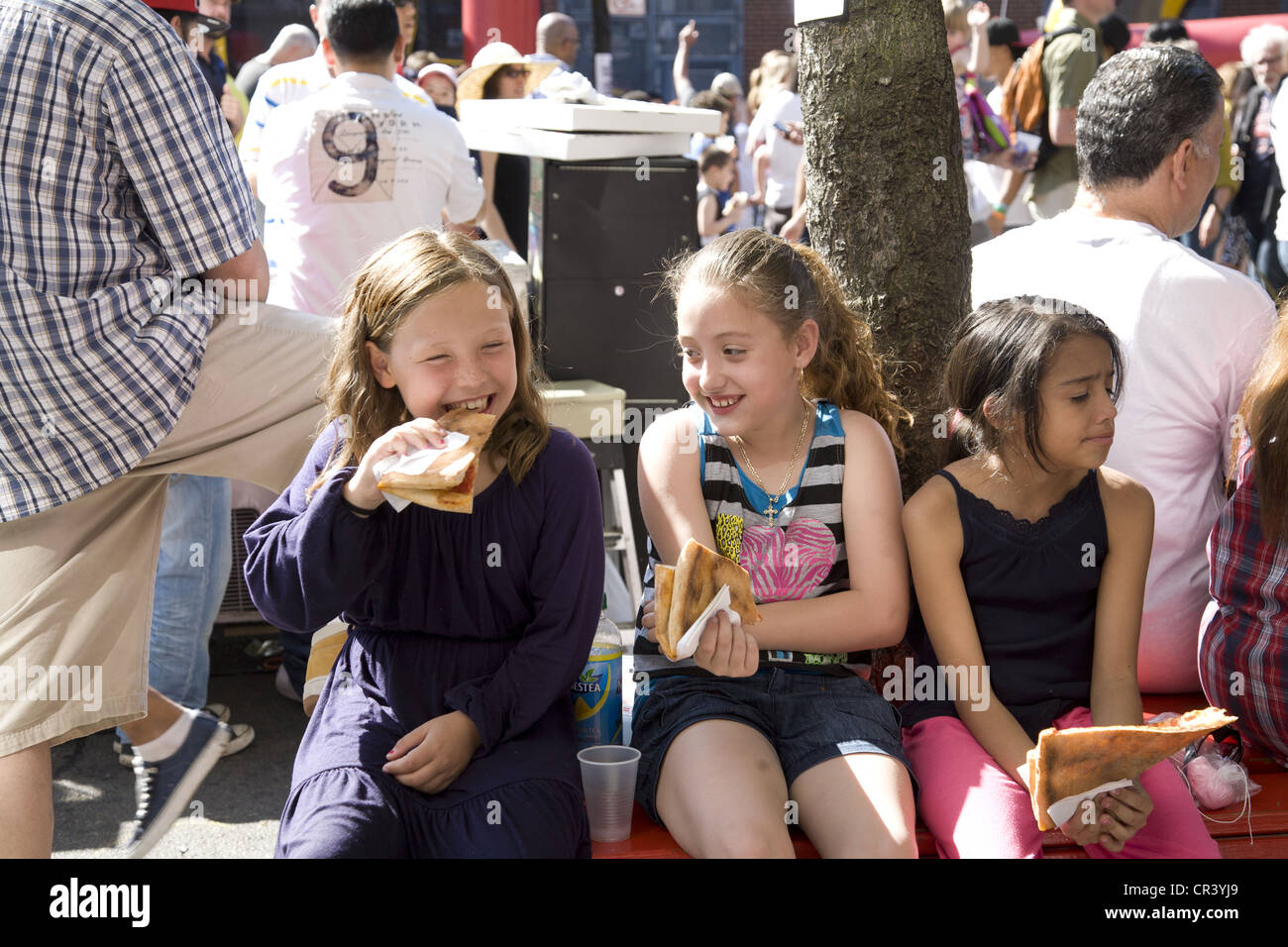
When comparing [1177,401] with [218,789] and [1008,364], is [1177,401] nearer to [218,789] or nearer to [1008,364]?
[1008,364]

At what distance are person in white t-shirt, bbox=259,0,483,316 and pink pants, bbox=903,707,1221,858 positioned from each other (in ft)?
9.00

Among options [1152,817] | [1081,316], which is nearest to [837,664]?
[1152,817]

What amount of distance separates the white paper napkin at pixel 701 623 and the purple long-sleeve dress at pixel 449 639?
23 centimetres

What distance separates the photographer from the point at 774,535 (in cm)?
250

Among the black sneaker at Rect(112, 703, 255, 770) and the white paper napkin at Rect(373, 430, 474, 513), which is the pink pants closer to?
the white paper napkin at Rect(373, 430, 474, 513)

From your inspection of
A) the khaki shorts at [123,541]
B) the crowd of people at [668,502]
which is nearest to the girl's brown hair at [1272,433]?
the crowd of people at [668,502]

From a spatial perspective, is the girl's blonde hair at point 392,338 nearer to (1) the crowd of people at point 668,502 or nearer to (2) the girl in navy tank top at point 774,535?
(1) the crowd of people at point 668,502

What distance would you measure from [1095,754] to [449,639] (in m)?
Result: 1.16

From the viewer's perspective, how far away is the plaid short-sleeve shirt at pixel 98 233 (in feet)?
8.22

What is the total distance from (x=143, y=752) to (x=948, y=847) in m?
1.91

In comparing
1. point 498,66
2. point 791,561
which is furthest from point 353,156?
point 498,66
